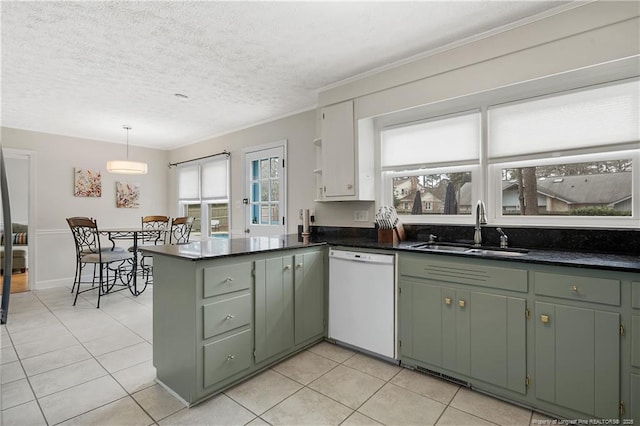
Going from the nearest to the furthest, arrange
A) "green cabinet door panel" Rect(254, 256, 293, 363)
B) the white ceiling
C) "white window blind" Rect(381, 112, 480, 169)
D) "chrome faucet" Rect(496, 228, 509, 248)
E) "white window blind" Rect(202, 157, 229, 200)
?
the white ceiling → "green cabinet door panel" Rect(254, 256, 293, 363) → "chrome faucet" Rect(496, 228, 509, 248) → "white window blind" Rect(381, 112, 480, 169) → "white window blind" Rect(202, 157, 229, 200)

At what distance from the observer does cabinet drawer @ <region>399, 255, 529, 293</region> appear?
1939mm

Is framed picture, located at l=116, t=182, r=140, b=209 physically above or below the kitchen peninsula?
above

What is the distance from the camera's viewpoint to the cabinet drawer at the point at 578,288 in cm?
166

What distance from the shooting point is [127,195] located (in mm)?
5750

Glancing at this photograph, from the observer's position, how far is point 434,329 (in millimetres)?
2260

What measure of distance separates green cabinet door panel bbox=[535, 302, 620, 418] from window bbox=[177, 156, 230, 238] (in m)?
4.25

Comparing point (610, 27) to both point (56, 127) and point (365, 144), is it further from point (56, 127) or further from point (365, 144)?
point (56, 127)

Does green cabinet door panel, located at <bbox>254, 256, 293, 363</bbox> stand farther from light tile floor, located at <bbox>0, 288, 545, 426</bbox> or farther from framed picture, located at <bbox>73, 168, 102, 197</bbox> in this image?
framed picture, located at <bbox>73, 168, 102, 197</bbox>

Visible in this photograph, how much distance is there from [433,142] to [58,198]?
554 centimetres

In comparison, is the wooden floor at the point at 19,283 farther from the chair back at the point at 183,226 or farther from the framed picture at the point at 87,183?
the chair back at the point at 183,226

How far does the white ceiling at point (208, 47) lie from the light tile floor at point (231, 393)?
2423mm

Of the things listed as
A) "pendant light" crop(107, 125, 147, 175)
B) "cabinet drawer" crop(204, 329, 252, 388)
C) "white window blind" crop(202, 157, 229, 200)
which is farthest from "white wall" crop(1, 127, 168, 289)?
"cabinet drawer" crop(204, 329, 252, 388)

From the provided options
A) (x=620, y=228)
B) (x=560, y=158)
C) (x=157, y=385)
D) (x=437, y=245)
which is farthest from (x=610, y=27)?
(x=157, y=385)

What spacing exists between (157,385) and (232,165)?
3.34 metres
